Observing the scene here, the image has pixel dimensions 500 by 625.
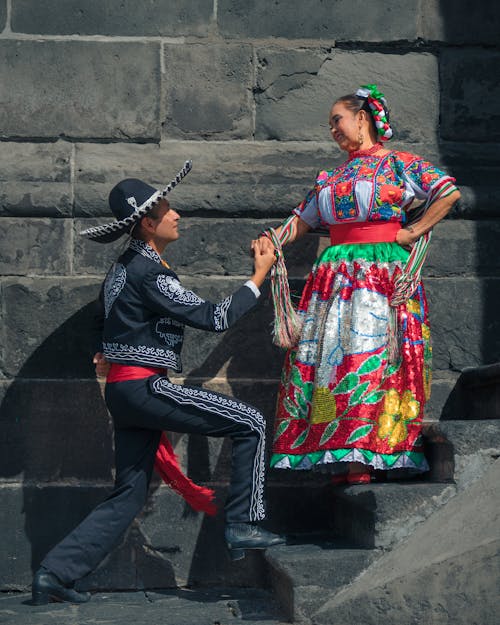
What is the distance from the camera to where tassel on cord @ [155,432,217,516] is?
16.1ft

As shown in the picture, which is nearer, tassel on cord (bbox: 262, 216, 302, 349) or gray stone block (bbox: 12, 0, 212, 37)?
tassel on cord (bbox: 262, 216, 302, 349)

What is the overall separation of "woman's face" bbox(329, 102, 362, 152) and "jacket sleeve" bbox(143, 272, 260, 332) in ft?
3.12

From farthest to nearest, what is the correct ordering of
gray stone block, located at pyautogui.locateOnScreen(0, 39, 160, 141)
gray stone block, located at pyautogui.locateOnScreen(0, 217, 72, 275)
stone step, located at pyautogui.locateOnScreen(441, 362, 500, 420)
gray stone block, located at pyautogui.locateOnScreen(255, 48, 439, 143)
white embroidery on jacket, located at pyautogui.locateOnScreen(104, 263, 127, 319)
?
gray stone block, located at pyautogui.locateOnScreen(255, 48, 439, 143) < gray stone block, located at pyautogui.locateOnScreen(0, 39, 160, 141) < gray stone block, located at pyautogui.locateOnScreen(0, 217, 72, 275) < stone step, located at pyautogui.locateOnScreen(441, 362, 500, 420) < white embroidery on jacket, located at pyautogui.locateOnScreen(104, 263, 127, 319)

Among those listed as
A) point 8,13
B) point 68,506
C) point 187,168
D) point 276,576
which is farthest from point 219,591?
point 8,13

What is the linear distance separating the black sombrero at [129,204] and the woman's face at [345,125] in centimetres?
73

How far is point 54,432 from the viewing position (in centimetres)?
527

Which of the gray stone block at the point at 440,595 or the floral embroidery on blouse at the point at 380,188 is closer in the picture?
the gray stone block at the point at 440,595

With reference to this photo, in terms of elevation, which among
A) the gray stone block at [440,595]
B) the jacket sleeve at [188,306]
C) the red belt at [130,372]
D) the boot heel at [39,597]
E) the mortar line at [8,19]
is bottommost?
the boot heel at [39,597]

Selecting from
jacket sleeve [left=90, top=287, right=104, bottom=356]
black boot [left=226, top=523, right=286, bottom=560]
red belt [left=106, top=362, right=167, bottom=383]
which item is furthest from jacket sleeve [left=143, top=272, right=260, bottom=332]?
black boot [left=226, top=523, right=286, bottom=560]

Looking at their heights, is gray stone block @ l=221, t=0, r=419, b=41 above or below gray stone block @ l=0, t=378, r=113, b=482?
above

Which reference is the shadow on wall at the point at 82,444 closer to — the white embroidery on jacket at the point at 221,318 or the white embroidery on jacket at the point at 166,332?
the white embroidery on jacket at the point at 166,332

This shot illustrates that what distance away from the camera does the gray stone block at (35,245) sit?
538 cm

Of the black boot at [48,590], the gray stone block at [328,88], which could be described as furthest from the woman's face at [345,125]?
the black boot at [48,590]

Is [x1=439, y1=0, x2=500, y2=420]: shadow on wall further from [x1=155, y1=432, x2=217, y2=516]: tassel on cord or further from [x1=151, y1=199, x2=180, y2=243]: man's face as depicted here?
[x1=151, y1=199, x2=180, y2=243]: man's face
